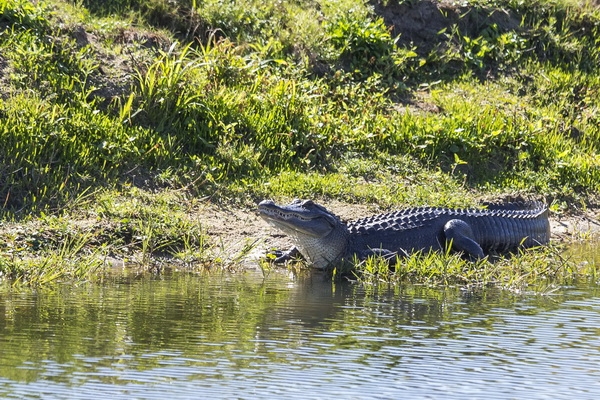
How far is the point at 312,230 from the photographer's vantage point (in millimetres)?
8539

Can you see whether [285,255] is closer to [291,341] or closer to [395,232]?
[395,232]

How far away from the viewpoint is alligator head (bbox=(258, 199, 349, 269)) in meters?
8.50

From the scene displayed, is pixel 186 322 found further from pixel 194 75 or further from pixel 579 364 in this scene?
pixel 194 75

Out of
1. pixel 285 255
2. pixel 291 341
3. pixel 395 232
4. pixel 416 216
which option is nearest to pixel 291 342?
pixel 291 341

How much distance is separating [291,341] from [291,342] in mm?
24

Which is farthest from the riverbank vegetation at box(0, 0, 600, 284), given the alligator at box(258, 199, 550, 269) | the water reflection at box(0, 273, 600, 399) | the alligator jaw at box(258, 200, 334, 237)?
the water reflection at box(0, 273, 600, 399)

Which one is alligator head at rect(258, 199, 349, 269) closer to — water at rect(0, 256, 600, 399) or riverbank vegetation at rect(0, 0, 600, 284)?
riverbank vegetation at rect(0, 0, 600, 284)

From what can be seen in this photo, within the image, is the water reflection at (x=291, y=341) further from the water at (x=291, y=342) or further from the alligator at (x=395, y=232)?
the alligator at (x=395, y=232)

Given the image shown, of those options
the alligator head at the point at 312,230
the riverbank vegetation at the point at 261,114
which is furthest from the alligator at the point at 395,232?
the riverbank vegetation at the point at 261,114

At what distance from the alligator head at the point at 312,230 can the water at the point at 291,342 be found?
828 mm

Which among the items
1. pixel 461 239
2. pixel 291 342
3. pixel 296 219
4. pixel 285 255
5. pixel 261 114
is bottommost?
pixel 291 342

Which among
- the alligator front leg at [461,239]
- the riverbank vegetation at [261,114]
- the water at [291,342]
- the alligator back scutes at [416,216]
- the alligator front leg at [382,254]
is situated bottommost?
the water at [291,342]

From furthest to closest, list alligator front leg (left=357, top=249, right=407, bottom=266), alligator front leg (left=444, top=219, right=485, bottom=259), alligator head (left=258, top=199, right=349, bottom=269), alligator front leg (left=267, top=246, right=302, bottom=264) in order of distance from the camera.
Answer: alligator front leg (left=444, top=219, right=485, bottom=259), alligator front leg (left=267, top=246, right=302, bottom=264), alligator head (left=258, top=199, right=349, bottom=269), alligator front leg (left=357, top=249, right=407, bottom=266)

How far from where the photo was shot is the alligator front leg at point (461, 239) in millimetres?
8883
